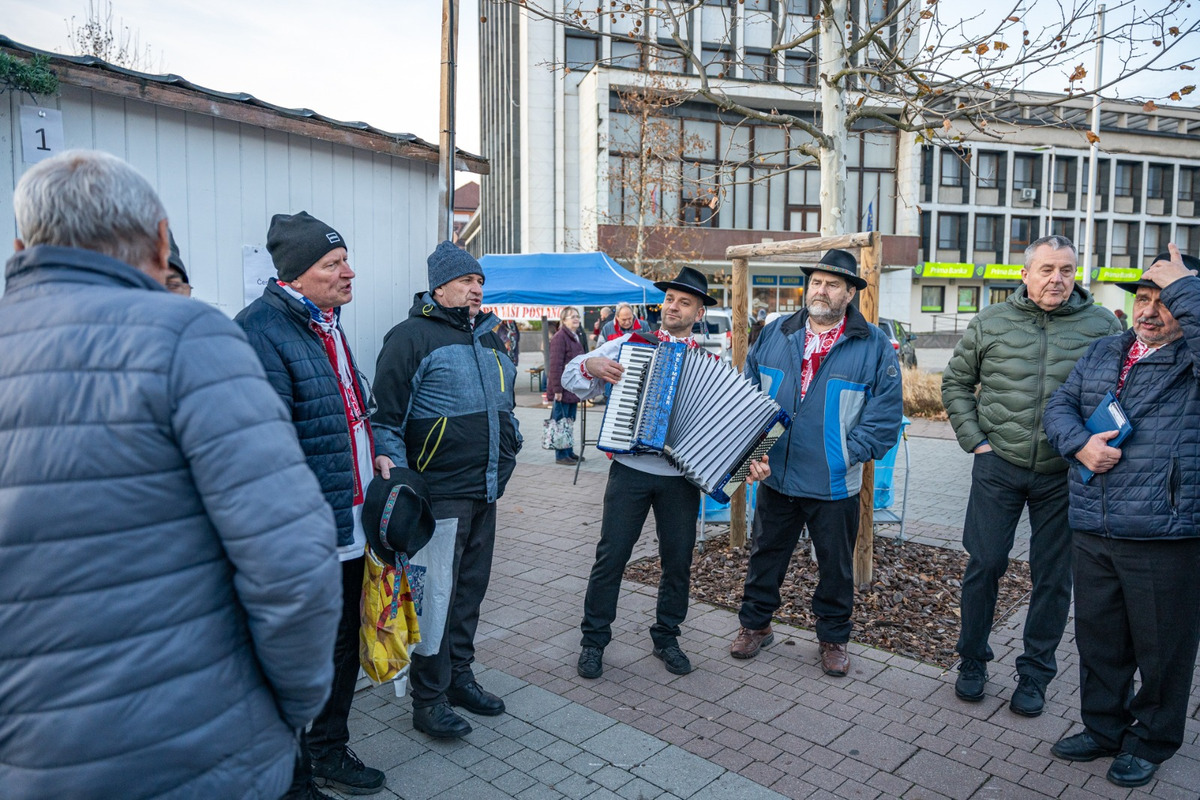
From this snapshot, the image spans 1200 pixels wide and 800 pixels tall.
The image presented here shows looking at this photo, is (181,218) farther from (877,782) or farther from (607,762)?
(877,782)

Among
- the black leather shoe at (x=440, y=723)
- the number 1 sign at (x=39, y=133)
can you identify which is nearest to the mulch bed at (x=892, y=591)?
the black leather shoe at (x=440, y=723)

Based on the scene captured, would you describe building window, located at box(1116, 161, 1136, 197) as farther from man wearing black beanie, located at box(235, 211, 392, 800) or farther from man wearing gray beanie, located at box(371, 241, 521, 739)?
man wearing black beanie, located at box(235, 211, 392, 800)

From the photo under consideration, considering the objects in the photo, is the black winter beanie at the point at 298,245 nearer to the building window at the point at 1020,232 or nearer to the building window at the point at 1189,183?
the building window at the point at 1020,232

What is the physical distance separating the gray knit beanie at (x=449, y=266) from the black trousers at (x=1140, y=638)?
2972 millimetres

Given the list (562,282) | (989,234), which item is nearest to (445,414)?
(562,282)

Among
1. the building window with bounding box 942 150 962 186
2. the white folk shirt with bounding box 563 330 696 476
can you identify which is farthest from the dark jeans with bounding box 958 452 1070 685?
the building window with bounding box 942 150 962 186

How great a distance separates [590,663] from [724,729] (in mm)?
840

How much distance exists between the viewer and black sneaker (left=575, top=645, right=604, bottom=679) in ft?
14.5

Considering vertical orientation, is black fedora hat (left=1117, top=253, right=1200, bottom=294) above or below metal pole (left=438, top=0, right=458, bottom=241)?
below

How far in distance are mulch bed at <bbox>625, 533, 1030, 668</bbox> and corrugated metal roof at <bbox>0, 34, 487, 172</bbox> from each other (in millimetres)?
3352

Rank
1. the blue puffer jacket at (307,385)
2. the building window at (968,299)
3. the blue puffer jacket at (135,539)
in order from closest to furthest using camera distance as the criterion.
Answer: the blue puffer jacket at (135,539)
the blue puffer jacket at (307,385)
the building window at (968,299)

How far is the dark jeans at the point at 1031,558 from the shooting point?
4.11 m

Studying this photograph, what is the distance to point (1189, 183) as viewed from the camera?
168 feet

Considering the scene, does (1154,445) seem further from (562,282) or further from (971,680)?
(562,282)
